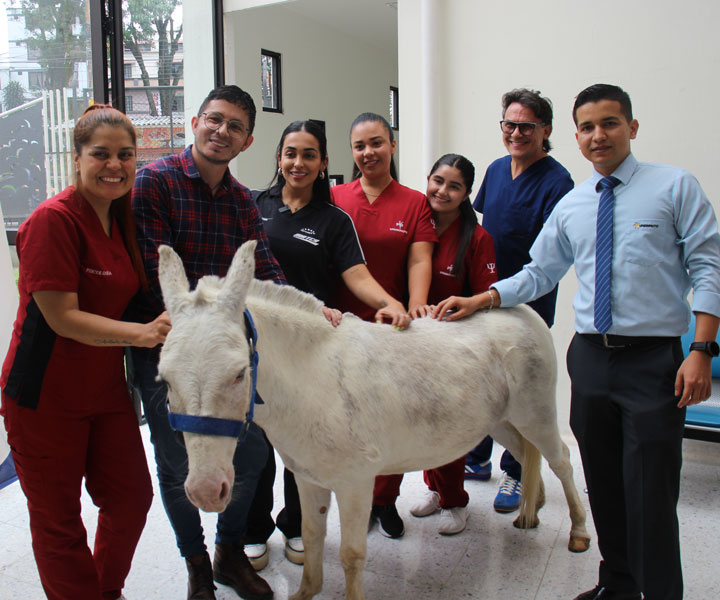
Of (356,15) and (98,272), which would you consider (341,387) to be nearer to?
(98,272)

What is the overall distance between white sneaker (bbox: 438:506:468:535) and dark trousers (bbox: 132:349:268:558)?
98 centimetres

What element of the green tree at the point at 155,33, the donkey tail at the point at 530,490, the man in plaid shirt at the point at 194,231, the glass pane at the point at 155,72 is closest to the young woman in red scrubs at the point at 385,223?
the man in plaid shirt at the point at 194,231

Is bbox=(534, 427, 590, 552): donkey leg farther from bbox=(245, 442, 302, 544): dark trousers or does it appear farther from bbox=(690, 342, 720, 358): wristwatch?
bbox=(245, 442, 302, 544): dark trousers

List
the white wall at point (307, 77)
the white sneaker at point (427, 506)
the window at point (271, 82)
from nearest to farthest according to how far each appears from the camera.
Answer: the white sneaker at point (427, 506) < the white wall at point (307, 77) < the window at point (271, 82)

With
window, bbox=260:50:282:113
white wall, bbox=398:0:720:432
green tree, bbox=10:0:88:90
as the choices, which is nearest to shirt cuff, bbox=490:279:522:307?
white wall, bbox=398:0:720:432

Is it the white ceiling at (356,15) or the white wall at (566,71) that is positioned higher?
the white ceiling at (356,15)

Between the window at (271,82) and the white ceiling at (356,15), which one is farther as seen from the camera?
→ the window at (271,82)

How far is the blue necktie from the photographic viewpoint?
183 cm

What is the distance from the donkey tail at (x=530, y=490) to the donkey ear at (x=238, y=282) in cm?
162

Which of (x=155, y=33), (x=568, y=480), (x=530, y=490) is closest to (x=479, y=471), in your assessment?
(x=530, y=490)

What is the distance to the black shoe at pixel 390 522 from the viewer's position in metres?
2.68

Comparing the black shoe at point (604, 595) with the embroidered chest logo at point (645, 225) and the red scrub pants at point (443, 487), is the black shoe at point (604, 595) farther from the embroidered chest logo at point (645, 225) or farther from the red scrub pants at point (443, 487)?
→ the embroidered chest logo at point (645, 225)

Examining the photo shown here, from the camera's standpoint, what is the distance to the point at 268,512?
2541mm

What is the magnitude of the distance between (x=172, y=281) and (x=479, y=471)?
237cm
